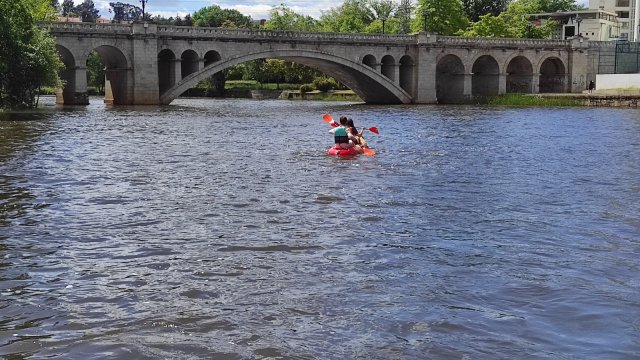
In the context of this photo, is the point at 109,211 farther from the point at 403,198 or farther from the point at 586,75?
the point at 586,75

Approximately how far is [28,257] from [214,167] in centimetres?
1272

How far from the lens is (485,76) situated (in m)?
90.9

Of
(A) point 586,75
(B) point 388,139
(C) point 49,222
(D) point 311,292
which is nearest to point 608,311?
(D) point 311,292

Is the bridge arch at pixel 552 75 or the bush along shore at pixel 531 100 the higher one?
the bridge arch at pixel 552 75

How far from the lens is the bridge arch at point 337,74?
70.9m

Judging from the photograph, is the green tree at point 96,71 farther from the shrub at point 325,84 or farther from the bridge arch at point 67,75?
the bridge arch at point 67,75

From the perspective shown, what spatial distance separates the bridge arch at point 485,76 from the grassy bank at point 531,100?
6019 mm

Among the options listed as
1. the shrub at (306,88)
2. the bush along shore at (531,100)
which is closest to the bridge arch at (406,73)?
the bush along shore at (531,100)

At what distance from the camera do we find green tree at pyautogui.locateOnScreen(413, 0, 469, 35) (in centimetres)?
10025

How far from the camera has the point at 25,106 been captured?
2104 inches

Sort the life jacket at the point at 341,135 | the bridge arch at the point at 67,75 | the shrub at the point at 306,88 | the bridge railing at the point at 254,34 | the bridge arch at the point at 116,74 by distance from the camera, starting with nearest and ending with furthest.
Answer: the life jacket at the point at 341,135 < the bridge arch at the point at 67,75 < the bridge arch at the point at 116,74 < the bridge railing at the point at 254,34 < the shrub at the point at 306,88

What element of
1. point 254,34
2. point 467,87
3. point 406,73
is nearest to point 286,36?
point 254,34

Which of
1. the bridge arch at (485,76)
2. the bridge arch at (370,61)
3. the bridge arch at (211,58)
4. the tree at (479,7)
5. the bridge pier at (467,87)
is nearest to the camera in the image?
the bridge arch at (211,58)

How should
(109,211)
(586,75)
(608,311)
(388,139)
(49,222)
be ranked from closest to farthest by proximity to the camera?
(608,311)
(49,222)
(109,211)
(388,139)
(586,75)
